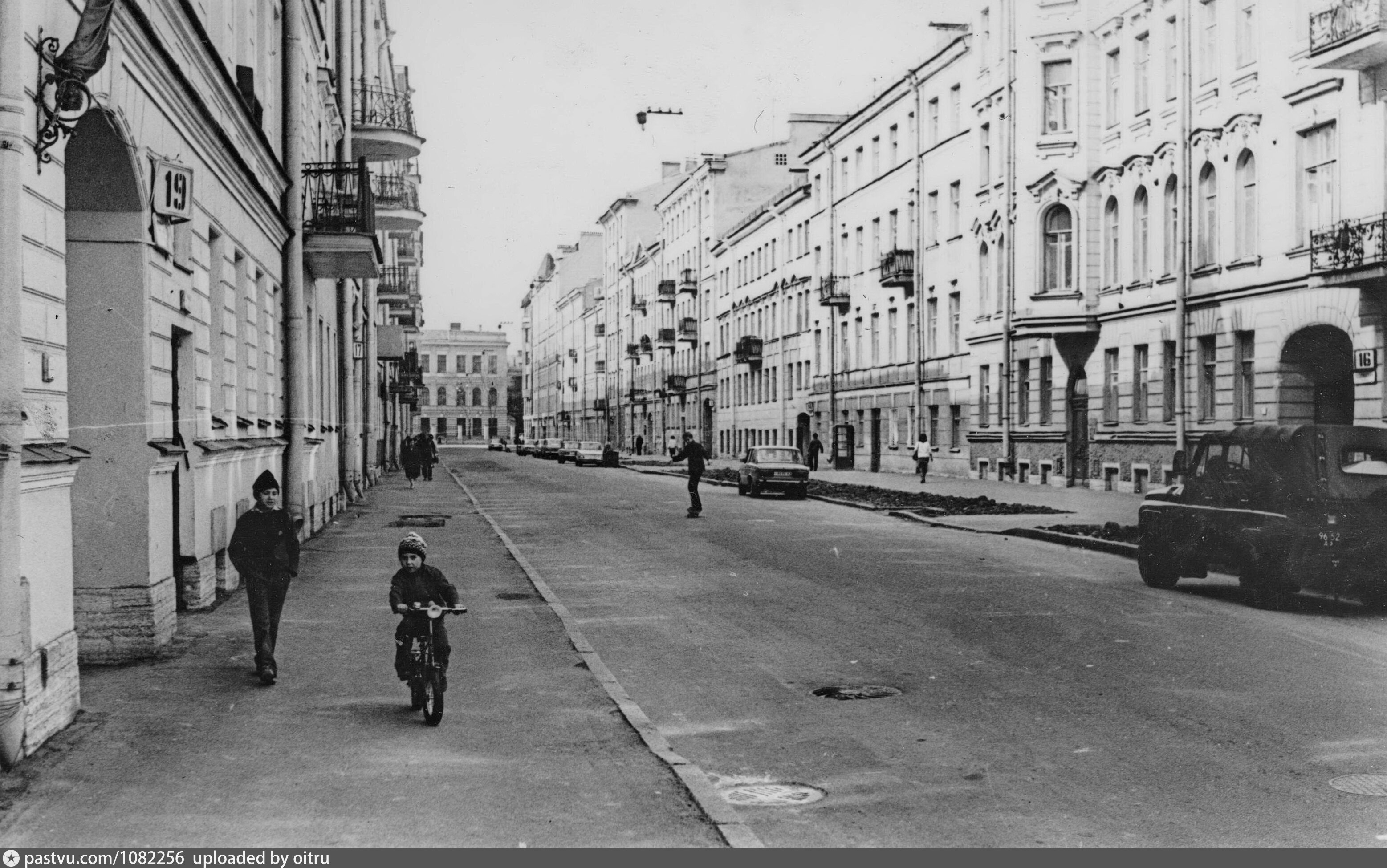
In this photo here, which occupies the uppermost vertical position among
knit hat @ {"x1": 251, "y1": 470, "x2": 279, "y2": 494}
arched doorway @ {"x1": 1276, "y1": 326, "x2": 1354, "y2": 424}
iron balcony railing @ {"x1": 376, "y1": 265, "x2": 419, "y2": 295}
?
iron balcony railing @ {"x1": 376, "y1": 265, "x2": 419, "y2": 295}

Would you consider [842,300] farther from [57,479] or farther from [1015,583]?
[57,479]

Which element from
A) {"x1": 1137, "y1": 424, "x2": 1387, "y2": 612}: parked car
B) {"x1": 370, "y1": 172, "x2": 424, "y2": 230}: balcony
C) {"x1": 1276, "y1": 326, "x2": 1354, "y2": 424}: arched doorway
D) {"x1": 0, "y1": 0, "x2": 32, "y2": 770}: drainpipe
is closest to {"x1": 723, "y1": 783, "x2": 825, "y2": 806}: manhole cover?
{"x1": 0, "y1": 0, "x2": 32, "y2": 770}: drainpipe

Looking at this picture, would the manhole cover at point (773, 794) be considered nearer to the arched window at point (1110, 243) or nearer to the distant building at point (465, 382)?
the arched window at point (1110, 243)

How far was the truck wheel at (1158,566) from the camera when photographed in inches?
594

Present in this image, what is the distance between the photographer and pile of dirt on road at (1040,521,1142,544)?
66.0 ft

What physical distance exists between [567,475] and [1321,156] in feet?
103

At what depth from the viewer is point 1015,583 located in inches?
617

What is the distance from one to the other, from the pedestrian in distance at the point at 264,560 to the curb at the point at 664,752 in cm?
219

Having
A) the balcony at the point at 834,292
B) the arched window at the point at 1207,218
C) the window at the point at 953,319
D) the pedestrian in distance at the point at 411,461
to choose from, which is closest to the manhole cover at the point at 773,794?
the arched window at the point at 1207,218

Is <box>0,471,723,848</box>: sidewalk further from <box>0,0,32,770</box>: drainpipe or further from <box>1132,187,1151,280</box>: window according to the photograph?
<box>1132,187,1151,280</box>: window

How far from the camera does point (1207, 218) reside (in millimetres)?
31797

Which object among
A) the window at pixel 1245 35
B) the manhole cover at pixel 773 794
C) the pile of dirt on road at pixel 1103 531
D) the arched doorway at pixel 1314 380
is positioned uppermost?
the window at pixel 1245 35

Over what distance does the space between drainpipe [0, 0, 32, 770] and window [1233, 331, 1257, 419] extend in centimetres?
2725
